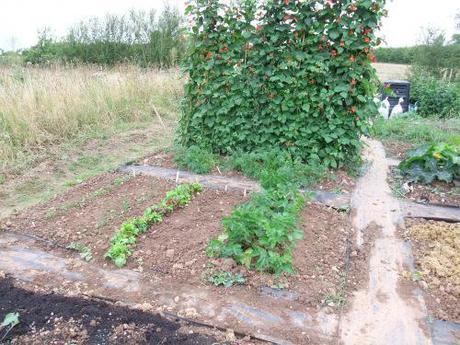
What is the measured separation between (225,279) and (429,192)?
2971 millimetres

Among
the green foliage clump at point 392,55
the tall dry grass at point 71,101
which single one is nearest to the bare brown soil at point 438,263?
the tall dry grass at point 71,101

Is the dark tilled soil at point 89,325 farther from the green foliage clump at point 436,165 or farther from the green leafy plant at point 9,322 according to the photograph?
the green foliage clump at point 436,165

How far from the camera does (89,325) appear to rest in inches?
95.4

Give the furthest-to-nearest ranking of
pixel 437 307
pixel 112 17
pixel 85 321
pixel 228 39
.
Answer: pixel 112 17 → pixel 228 39 → pixel 437 307 → pixel 85 321

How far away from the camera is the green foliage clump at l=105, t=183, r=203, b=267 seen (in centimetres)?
312

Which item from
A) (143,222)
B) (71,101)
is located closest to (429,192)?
(143,222)

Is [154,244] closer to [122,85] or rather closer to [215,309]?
[215,309]

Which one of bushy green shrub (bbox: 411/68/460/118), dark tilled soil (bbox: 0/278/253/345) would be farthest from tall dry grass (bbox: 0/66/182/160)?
bushy green shrub (bbox: 411/68/460/118)

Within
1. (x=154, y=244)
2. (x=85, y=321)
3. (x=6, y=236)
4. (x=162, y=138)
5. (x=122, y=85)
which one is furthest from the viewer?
(x=122, y=85)

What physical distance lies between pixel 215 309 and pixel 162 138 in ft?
16.7

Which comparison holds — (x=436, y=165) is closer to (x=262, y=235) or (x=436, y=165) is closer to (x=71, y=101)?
(x=262, y=235)

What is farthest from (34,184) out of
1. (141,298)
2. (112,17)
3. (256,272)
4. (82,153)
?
(112,17)

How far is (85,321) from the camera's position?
2457mm

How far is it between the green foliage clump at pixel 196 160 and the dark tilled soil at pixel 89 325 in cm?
261
